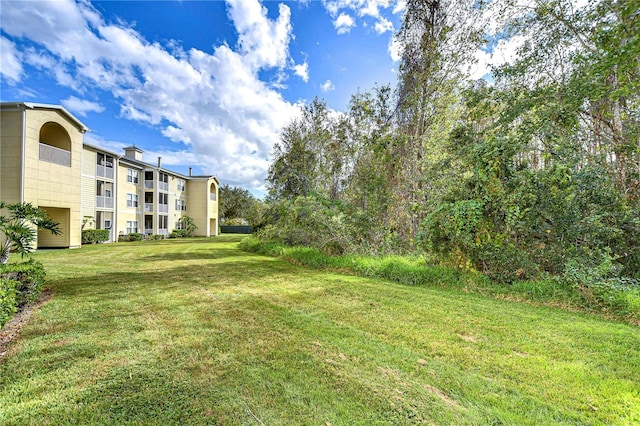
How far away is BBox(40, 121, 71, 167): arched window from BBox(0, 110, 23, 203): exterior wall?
1.50 meters

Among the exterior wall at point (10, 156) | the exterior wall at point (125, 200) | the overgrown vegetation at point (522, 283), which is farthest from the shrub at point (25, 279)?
the exterior wall at point (125, 200)

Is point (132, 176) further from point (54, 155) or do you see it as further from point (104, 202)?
point (54, 155)

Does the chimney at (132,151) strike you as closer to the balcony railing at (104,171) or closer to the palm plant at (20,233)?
the balcony railing at (104,171)

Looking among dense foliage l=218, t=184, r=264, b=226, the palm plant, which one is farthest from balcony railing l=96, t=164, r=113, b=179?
dense foliage l=218, t=184, r=264, b=226

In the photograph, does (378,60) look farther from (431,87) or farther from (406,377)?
(406,377)

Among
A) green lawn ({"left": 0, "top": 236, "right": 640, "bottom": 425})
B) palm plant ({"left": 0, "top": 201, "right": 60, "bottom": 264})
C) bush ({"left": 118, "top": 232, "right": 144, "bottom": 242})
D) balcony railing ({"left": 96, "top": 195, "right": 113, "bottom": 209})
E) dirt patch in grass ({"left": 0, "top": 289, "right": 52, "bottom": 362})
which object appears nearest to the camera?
green lawn ({"left": 0, "top": 236, "right": 640, "bottom": 425})

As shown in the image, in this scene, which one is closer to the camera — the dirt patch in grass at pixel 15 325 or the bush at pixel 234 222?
the dirt patch in grass at pixel 15 325

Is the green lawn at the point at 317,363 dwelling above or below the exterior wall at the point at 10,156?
below

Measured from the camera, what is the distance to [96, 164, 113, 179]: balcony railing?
18406 mm

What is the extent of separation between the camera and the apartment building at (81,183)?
1210 cm

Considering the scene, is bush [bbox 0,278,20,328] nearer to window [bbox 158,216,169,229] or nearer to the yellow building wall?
the yellow building wall

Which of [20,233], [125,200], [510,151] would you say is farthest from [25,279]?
[125,200]

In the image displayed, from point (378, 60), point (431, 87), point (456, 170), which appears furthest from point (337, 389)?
point (378, 60)

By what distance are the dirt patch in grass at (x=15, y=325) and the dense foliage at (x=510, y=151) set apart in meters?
7.38
